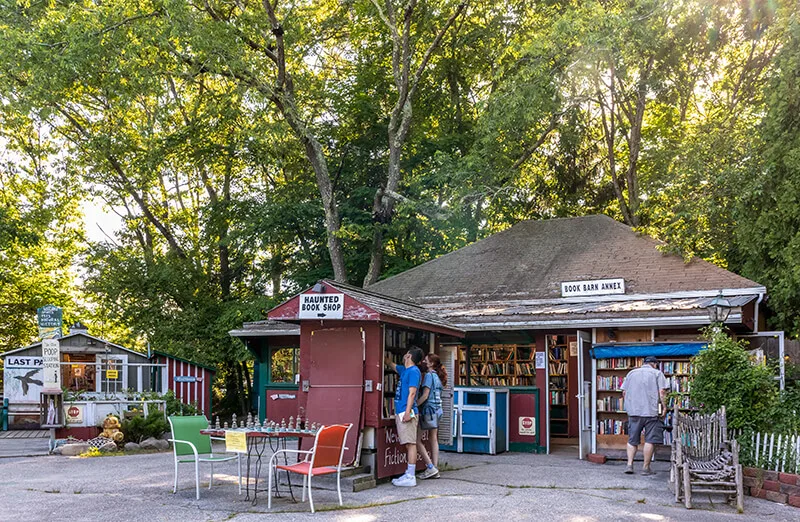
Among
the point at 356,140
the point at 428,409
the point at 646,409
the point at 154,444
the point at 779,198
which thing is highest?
the point at 356,140

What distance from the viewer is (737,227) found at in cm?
1734

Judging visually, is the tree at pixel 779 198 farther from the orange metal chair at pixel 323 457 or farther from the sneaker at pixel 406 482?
the orange metal chair at pixel 323 457

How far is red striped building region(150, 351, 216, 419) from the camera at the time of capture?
21.0 m

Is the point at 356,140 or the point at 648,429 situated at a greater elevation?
the point at 356,140

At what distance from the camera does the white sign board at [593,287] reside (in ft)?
54.6

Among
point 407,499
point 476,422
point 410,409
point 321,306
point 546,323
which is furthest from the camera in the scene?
point 546,323

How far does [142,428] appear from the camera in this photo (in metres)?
16.3

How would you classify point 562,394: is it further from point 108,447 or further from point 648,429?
point 108,447

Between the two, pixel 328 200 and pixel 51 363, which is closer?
pixel 51 363

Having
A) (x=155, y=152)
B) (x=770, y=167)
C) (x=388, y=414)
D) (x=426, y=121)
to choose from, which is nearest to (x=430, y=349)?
(x=388, y=414)

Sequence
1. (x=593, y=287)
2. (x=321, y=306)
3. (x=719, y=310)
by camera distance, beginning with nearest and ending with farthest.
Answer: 1. (x=321, y=306)
2. (x=719, y=310)
3. (x=593, y=287)

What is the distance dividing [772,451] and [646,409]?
2.23m

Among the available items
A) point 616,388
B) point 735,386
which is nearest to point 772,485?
point 735,386

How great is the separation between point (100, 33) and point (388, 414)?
15.2m
